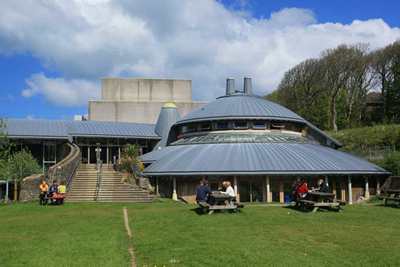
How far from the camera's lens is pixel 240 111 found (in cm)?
3228

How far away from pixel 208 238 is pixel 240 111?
21.5m

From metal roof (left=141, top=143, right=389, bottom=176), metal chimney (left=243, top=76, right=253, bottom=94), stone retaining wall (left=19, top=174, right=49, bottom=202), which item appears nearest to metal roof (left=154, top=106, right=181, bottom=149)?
metal chimney (left=243, top=76, right=253, bottom=94)

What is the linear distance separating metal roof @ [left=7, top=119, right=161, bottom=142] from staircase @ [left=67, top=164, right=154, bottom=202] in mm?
7598

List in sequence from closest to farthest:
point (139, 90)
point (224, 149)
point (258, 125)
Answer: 1. point (224, 149)
2. point (258, 125)
3. point (139, 90)

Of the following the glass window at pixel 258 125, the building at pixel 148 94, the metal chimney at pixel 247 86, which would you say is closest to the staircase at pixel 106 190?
the glass window at pixel 258 125

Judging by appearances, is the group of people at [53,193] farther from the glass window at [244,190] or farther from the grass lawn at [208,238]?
the glass window at [244,190]

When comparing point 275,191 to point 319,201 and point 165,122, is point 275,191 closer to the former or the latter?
point 319,201

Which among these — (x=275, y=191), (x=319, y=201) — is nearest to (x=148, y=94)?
(x=275, y=191)

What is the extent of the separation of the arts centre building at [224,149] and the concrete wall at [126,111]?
980cm

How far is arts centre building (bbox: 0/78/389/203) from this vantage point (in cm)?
2544

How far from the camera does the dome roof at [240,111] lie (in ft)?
105

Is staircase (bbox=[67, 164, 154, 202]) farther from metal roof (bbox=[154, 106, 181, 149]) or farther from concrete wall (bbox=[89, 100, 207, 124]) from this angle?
concrete wall (bbox=[89, 100, 207, 124])

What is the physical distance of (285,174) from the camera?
24.5 metres

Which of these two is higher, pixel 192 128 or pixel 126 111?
pixel 126 111
